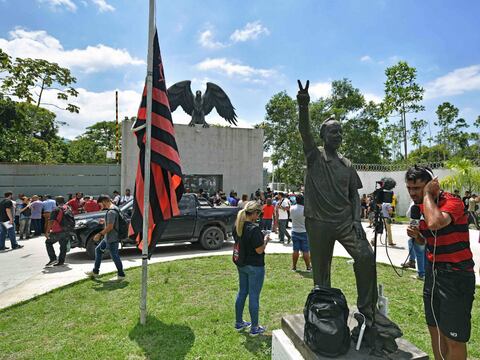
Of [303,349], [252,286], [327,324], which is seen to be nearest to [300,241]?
[252,286]

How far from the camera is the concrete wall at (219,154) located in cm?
1903

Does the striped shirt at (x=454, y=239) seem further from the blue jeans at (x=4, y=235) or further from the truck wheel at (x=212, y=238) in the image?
the blue jeans at (x=4, y=235)

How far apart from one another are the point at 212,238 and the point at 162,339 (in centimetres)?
604

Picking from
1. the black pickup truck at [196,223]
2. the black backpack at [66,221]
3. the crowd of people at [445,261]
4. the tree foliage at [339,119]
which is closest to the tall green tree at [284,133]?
the tree foliage at [339,119]

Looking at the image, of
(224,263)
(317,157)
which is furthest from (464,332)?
(224,263)

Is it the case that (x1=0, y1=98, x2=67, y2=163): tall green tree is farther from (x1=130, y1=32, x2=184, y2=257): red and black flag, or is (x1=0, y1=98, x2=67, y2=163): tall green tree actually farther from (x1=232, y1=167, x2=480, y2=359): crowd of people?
(x1=232, y1=167, x2=480, y2=359): crowd of people

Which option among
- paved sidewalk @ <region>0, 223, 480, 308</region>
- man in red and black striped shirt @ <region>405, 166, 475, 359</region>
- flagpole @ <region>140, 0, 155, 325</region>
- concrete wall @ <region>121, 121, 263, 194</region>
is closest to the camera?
man in red and black striped shirt @ <region>405, 166, 475, 359</region>

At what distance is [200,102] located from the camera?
19812 millimetres

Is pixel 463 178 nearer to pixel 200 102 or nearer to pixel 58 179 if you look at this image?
pixel 200 102

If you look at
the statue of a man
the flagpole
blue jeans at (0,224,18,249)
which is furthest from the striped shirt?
blue jeans at (0,224,18,249)

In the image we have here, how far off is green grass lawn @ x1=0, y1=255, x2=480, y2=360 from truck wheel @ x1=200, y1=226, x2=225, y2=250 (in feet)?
8.95

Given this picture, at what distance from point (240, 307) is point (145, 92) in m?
3.39

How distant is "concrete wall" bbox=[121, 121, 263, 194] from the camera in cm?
1903

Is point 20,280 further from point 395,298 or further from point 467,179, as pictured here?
point 467,179
